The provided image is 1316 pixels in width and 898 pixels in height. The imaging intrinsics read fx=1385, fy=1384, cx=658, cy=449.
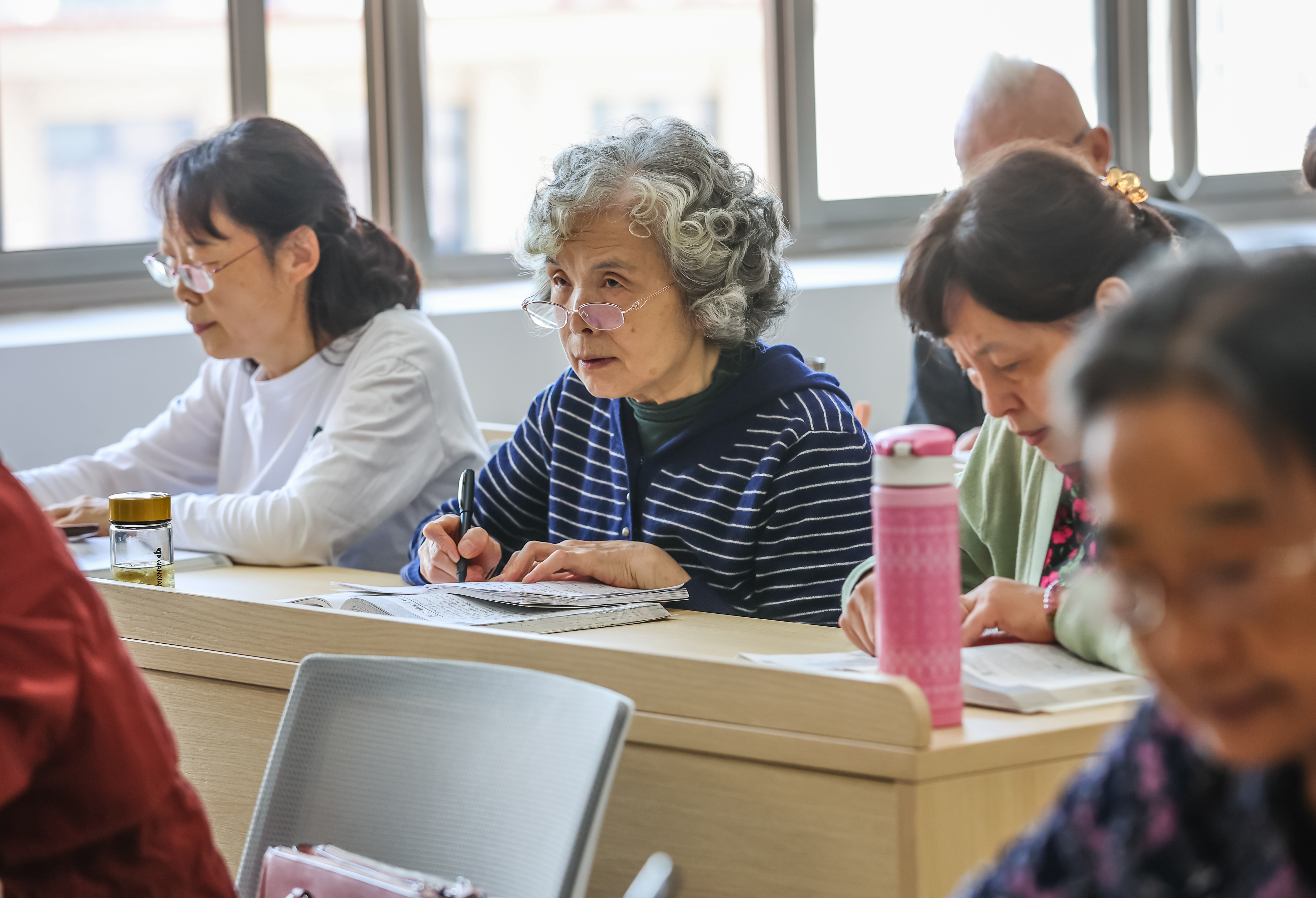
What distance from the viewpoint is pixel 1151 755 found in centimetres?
Answer: 73

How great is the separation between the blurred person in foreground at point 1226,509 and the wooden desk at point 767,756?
462 millimetres

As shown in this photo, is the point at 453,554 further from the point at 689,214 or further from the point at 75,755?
the point at 75,755

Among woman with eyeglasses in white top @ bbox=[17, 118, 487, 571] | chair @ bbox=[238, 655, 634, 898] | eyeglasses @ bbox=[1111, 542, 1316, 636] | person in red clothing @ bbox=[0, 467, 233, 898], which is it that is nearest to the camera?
eyeglasses @ bbox=[1111, 542, 1316, 636]

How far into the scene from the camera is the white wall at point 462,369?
3.01 metres

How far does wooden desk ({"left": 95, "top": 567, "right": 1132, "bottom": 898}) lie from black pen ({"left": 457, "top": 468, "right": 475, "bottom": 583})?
18.2 inches

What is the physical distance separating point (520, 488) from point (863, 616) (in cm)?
87

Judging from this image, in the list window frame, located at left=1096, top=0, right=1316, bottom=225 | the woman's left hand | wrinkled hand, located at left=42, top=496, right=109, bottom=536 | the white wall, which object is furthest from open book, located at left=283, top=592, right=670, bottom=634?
window frame, located at left=1096, top=0, right=1316, bottom=225

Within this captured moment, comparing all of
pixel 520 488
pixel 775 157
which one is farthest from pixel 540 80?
pixel 520 488

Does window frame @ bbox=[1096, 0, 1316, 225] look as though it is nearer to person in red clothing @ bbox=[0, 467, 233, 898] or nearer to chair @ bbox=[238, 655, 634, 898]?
chair @ bbox=[238, 655, 634, 898]

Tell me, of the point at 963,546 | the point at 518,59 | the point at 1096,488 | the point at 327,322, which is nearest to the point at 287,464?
the point at 327,322

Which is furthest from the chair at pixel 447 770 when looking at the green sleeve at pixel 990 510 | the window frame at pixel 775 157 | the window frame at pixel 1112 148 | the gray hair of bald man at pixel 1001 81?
the window frame at pixel 1112 148

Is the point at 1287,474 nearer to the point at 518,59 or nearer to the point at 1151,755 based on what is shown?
the point at 1151,755

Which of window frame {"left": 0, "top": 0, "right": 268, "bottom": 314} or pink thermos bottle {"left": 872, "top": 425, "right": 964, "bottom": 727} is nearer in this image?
pink thermos bottle {"left": 872, "top": 425, "right": 964, "bottom": 727}

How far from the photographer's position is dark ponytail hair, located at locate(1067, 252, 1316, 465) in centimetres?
54
